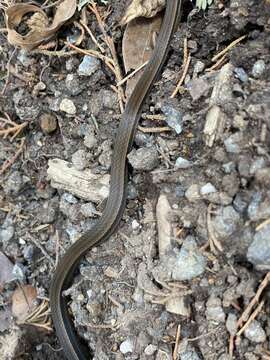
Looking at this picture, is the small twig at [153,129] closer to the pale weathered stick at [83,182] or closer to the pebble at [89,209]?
the pale weathered stick at [83,182]

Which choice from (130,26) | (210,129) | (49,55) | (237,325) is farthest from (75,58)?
(237,325)

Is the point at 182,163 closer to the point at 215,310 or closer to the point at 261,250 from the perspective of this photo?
the point at 261,250

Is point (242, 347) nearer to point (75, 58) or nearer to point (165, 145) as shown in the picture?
point (165, 145)

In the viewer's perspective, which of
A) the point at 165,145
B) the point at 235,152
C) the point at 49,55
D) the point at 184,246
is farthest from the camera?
the point at 49,55

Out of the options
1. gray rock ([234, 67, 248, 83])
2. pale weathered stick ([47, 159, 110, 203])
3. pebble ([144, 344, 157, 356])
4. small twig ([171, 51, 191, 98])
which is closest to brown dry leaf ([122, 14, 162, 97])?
small twig ([171, 51, 191, 98])

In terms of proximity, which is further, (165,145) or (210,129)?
(165,145)

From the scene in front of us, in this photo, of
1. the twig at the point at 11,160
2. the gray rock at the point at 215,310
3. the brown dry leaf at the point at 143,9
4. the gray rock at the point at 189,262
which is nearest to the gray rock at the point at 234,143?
the gray rock at the point at 189,262

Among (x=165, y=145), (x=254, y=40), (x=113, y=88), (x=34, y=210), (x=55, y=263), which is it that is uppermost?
(x=254, y=40)
